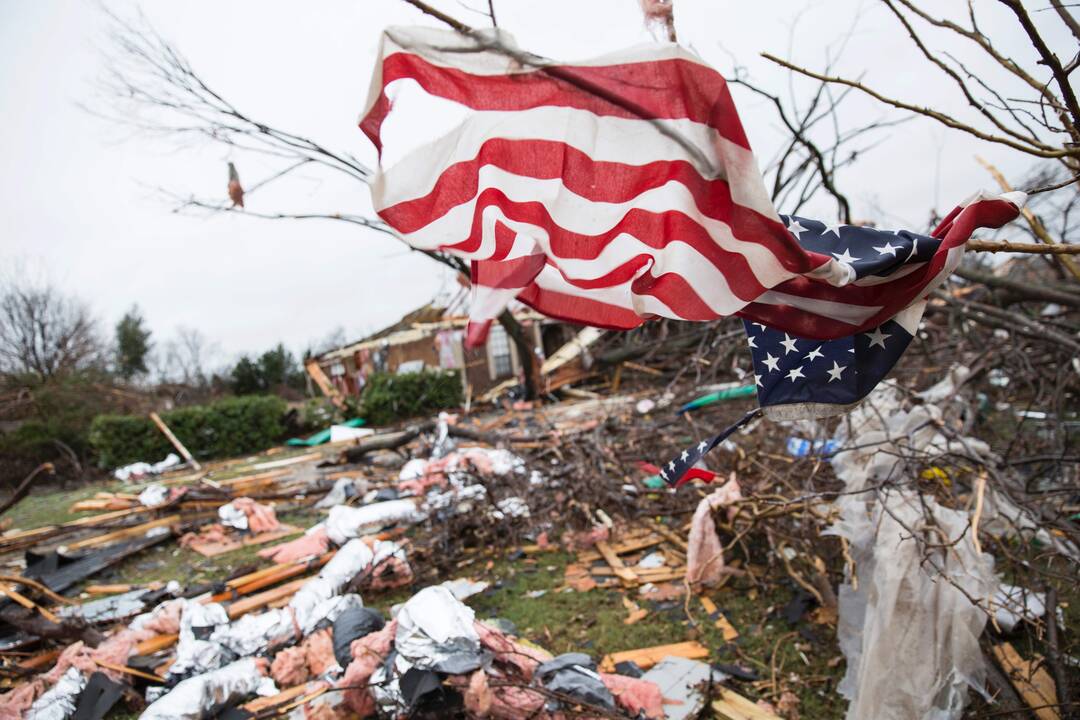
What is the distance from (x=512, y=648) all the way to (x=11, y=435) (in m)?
20.9

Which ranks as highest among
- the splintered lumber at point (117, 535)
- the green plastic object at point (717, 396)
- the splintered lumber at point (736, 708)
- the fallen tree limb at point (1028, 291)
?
the fallen tree limb at point (1028, 291)

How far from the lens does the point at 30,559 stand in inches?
256

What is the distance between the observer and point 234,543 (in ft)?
22.7

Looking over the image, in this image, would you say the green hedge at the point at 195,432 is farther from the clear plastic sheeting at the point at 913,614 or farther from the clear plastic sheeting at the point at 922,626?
the clear plastic sheeting at the point at 922,626

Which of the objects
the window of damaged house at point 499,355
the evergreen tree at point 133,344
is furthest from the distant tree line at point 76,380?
the window of damaged house at point 499,355

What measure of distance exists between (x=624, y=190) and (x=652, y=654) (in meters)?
3.06

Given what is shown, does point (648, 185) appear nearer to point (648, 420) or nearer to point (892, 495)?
point (892, 495)

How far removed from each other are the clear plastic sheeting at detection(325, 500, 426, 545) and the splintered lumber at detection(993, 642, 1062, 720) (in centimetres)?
514

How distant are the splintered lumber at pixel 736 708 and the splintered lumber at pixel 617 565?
1.54 metres

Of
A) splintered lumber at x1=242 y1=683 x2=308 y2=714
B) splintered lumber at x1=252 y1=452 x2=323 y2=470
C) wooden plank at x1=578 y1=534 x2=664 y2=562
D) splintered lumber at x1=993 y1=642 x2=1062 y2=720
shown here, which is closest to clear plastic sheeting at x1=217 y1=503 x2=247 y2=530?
splintered lumber at x1=242 y1=683 x2=308 y2=714

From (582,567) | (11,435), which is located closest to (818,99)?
(582,567)

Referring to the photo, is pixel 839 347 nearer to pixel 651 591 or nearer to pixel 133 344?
pixel 651 591

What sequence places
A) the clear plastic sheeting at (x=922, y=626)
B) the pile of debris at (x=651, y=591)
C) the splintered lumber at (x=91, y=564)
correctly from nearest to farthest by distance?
the clear plastic sheeting at (x=922, y=626)
the pile of debris at (x=651, y=591)
the splintered lumber at (x=91, y=564)

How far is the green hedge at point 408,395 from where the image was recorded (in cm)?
1817
